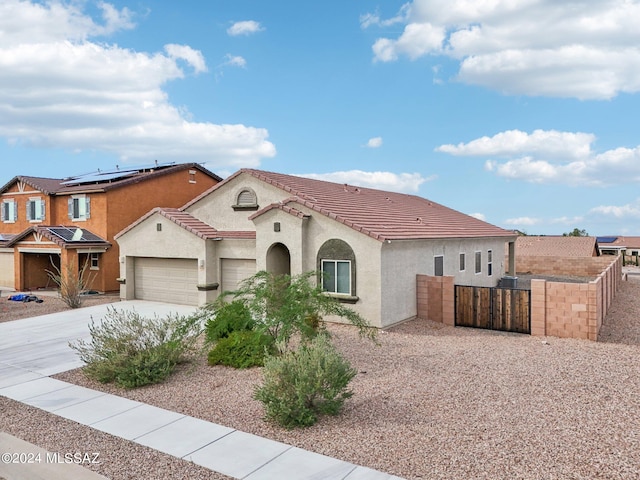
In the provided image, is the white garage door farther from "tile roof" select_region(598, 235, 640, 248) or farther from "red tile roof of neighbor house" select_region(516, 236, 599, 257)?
"tile roof" select_region(598, 235, 640, 248)

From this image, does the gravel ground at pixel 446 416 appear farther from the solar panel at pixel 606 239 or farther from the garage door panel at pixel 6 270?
the solar panel at pixel 606 239

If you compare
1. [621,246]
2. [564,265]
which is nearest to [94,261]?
[564,265]

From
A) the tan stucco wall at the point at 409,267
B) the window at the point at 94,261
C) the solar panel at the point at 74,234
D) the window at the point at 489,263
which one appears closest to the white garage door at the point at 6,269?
the solar panel at the point at 74,234

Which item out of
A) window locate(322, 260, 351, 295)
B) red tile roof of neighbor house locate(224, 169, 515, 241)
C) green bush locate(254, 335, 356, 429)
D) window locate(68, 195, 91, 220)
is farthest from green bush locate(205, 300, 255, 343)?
window locate(68, 195, 91, 220)

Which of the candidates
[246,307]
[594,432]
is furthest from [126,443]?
[594,432]

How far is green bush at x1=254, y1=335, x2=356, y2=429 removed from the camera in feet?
25.1

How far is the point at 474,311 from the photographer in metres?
16.3

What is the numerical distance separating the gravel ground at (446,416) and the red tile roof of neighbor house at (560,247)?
112 ft

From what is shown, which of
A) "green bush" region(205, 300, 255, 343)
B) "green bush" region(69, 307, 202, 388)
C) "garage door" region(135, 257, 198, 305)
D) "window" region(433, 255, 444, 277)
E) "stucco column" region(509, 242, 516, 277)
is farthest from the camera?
"stucco column" region(509, 242, 516, 277)

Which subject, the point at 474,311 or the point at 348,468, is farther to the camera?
the point at 474,311

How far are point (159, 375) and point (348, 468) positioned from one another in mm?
5497

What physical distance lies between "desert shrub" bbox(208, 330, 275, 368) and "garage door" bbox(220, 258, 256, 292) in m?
8.43

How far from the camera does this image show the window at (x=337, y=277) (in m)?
16.4

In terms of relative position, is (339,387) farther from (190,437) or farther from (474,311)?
(474,311)
